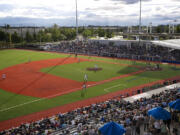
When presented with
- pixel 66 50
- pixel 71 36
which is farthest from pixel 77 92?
pixel 71 36

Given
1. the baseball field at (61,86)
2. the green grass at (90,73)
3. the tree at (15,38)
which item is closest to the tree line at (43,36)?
the tree at (15,38)

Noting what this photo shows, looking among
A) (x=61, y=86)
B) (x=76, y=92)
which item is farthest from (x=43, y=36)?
(x=76, y=92)

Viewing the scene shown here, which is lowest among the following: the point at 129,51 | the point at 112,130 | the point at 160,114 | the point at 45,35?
the point at 112,130

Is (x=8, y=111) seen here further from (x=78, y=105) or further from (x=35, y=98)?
(x=78, y=105)

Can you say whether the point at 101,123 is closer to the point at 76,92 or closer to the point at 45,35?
the point at 76,92

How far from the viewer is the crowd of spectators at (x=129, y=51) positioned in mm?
49031

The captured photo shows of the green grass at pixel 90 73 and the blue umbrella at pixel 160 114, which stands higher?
the blue umbrella at pixel 160 114

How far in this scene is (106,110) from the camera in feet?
55.4

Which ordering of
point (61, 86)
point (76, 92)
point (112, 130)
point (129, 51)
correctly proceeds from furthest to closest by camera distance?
point (129, 51)
point (61, 86)
point (76, 92)
point (112, 130)

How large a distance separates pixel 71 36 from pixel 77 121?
330ft

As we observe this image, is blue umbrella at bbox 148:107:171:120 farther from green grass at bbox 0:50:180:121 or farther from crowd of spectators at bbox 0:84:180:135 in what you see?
green grass at bbox 0:50:180:121

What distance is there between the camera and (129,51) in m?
55.6

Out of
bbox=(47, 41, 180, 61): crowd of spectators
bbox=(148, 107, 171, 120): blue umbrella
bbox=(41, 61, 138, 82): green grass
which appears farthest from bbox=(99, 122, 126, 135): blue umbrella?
bbox=(47, 41, 180, 61): crowd of spectators

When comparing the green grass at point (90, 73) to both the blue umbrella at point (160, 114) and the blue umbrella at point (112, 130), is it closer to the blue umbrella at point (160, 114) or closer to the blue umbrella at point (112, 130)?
the blue umbrella at point (160, 114)
